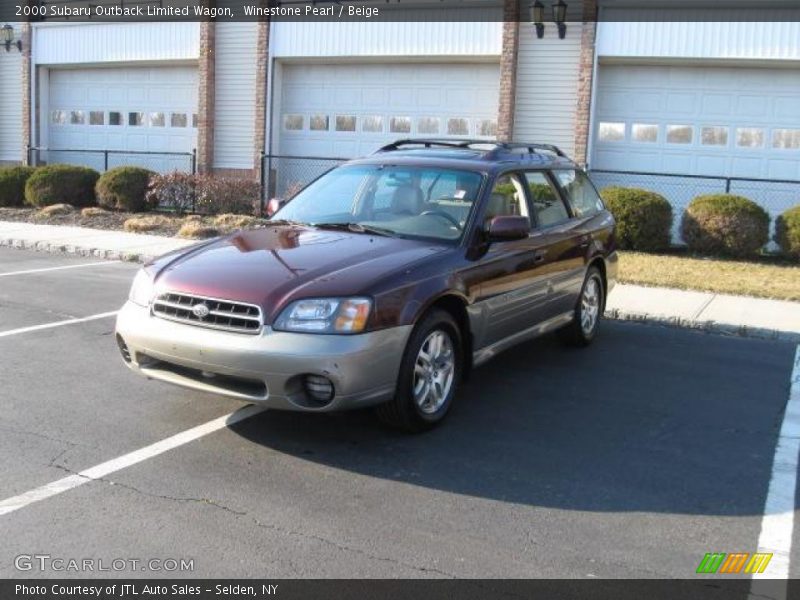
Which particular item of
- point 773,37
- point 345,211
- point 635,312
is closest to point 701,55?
point 773,37

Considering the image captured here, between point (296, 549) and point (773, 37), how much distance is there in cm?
1507

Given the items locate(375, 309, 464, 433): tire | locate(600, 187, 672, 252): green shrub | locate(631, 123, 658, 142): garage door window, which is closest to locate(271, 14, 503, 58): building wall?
locate(631, 123, 658, 142): garage door window

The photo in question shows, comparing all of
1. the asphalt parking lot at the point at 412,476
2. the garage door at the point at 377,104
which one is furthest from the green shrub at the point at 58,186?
the asphalt parking lot at the point at 412,476

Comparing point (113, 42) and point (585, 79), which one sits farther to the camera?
point (113, 42)

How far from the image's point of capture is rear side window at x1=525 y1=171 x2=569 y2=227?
21.9 feet

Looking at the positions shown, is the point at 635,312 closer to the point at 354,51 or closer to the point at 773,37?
the point at 773,37

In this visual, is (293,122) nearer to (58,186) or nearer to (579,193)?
(58,186)

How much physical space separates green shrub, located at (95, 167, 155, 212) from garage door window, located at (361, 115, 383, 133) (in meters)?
4.96

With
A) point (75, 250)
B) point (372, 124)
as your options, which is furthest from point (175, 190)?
point (75, 250)

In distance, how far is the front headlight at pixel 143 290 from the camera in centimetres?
509

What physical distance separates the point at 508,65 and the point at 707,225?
19.0 ft

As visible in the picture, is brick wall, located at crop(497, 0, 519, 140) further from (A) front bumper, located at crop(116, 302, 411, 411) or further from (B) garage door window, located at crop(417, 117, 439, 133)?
(A) front bumper, located at crop(116, 302, 411, 411)

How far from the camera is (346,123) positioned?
64.2ft

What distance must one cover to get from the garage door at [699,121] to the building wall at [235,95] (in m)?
8.21
